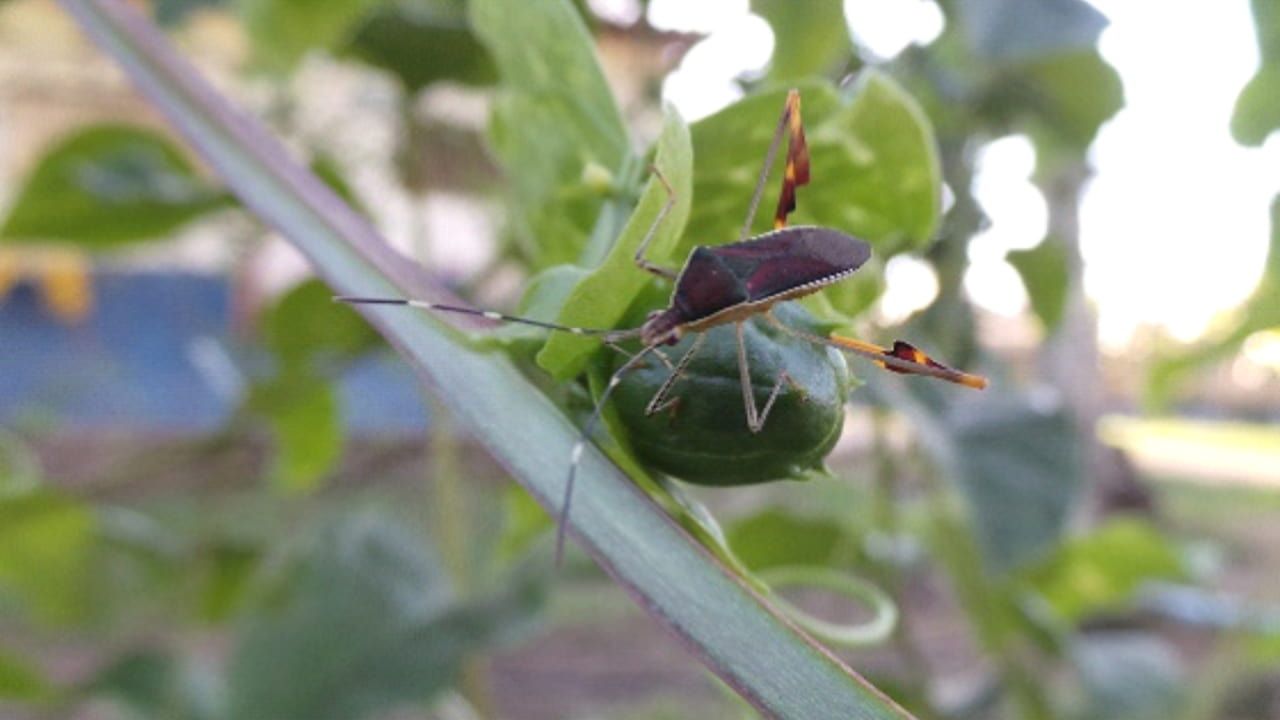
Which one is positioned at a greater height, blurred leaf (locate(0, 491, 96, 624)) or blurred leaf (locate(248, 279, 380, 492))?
blurred leaf (locate(248, 279, 380, 492))

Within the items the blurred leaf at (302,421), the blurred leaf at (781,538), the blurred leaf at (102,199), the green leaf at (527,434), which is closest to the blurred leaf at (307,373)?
the blurred leaf at (302,421)

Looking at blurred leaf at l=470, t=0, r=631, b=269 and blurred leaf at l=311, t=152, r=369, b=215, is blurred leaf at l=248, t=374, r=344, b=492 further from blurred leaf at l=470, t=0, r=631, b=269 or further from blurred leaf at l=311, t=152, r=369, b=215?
blurred leaf at l=470, t=0, r=631, b=269

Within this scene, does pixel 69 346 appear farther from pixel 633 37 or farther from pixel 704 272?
pixel 704 272

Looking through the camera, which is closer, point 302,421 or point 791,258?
point 791,258

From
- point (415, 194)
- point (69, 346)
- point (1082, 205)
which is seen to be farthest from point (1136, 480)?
point (69, 346)

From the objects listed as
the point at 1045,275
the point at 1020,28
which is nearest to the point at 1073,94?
the point at 1045,275

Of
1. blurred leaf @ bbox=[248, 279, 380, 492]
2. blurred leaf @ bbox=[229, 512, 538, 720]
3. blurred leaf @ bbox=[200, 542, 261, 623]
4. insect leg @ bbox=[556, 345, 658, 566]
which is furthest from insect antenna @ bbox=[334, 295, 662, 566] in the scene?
blurred leaf @ bbox=[200, 542, 261, 623]

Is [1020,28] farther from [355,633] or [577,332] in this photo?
[355,633]

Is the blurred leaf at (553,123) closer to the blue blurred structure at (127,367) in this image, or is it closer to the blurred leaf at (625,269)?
the blurred leaf at (625,269)
